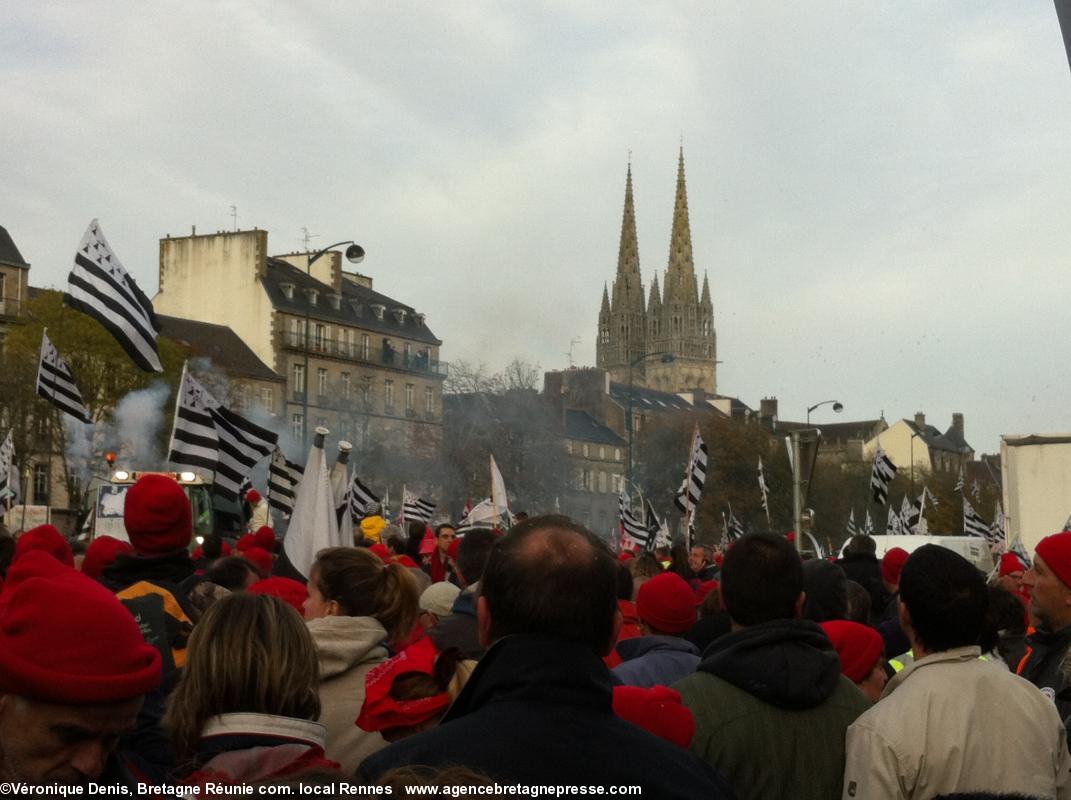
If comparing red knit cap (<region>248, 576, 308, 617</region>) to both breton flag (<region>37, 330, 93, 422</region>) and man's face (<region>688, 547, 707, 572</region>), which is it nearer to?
breton flag (<region>37, 330, 93, 422</region>)

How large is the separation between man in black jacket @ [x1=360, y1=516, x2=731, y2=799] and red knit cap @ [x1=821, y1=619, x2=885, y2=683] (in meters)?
2.27

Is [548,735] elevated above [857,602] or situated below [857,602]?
below

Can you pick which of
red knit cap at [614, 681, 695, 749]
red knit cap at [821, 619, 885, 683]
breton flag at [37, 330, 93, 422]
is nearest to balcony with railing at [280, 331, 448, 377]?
breton flag at [37, 330, 93, 422]

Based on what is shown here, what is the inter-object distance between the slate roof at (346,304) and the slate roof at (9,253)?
15.8 m

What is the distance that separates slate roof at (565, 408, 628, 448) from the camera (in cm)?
12369

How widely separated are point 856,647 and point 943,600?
2.82 feet

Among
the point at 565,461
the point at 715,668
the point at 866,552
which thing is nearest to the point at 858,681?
the point at 715,668

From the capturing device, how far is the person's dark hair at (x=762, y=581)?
5125mm

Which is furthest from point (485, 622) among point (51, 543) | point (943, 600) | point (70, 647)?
point (51, 543)

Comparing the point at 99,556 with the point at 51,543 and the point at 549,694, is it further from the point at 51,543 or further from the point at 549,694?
the point at 549,694

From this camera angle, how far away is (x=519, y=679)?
137 inches

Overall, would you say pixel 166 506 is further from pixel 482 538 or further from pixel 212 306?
pixel 212 306

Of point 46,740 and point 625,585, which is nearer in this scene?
point 46,740

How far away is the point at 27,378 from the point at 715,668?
57.1 metres
